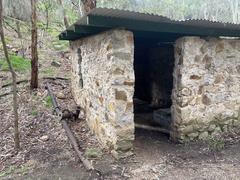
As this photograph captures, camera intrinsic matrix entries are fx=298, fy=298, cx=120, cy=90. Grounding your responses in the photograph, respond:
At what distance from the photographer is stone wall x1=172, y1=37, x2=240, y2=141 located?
5699 millimetres

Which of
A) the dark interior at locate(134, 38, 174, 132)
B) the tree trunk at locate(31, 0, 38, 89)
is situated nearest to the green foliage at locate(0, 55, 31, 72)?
the tree trunk at locate(31, 0, 38, 89)

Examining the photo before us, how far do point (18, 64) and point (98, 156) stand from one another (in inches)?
285

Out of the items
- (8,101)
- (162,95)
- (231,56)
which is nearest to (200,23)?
(231,56)

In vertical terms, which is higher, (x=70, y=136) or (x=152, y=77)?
(x=152, y=77)

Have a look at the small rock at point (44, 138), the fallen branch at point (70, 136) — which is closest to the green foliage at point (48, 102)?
the fallen branch at point (70, 136)

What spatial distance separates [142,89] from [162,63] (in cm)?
135

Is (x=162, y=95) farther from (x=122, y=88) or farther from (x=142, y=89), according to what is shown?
(x=122, y=88)

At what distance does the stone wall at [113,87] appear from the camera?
4.96m

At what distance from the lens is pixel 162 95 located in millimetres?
9227

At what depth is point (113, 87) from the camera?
4988 mm

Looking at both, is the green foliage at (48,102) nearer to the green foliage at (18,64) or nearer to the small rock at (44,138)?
the small rock at (44,138)

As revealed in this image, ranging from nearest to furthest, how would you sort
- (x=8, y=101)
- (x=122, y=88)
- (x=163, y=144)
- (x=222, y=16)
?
(x=122, y=88) → (x=163, y=144) → (x=8, y=101) → (x=222, y=16)

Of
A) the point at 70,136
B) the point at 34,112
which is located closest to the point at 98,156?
the point at 70,136

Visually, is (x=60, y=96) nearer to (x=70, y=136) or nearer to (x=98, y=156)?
(x=70, y=136)
